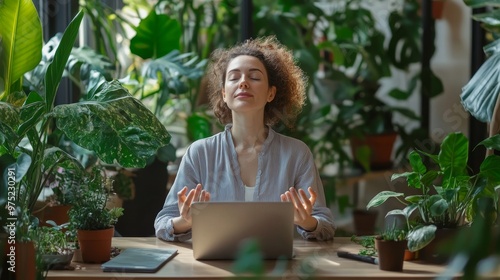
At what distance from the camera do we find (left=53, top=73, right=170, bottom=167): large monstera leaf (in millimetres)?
2166

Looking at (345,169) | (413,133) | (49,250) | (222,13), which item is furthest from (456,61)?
(49,250)

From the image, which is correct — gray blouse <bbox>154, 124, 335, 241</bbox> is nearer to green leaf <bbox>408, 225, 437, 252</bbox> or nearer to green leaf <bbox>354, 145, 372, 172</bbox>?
green leaf <bbox>408, 225, 437, 252</bbox>

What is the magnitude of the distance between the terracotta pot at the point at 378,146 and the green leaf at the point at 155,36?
73.4 inches

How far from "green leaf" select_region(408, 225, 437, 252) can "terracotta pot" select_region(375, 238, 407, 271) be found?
4 centimetres

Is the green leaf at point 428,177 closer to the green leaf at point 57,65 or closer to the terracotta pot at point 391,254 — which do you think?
the terracotta pot at point 391,254

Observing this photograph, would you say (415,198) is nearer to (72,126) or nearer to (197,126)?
(72,126)

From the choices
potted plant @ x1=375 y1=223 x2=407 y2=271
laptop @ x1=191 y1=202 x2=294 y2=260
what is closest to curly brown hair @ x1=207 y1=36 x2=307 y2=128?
laptop @ x1=191 y1=202 x2=294 y2=260

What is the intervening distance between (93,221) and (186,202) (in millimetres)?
260

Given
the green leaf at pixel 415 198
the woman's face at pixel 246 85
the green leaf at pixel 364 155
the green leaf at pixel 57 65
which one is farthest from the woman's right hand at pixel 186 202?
the green leaf at pixel 364 155

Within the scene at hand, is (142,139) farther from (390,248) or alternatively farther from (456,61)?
(456,61)

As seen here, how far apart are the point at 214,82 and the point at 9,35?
0.69 m

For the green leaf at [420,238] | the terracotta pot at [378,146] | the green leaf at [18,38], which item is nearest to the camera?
the green leaf at [420,238]

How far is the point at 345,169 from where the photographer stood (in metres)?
5.41

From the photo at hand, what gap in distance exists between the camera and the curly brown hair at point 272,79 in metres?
2.70
